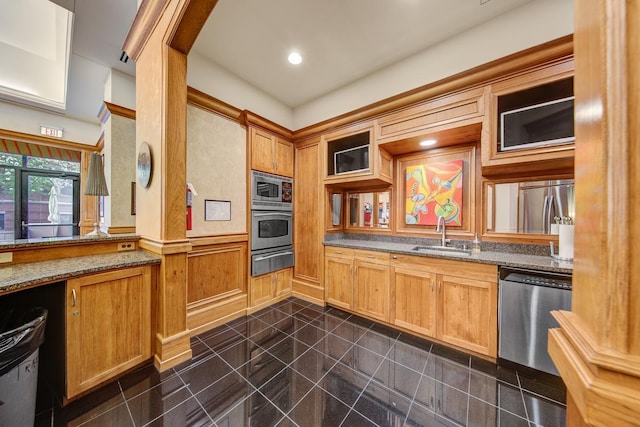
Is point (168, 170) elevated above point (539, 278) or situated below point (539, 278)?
above

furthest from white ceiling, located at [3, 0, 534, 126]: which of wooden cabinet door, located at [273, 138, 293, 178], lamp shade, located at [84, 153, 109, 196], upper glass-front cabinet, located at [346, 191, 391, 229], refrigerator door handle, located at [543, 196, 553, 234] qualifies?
refrigerator door handle, located at [543, 196, 553, 234]

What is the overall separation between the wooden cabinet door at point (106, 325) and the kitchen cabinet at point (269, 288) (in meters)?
1.26

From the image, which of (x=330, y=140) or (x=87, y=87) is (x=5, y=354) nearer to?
(x=330, y=140)

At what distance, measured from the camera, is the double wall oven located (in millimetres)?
2990

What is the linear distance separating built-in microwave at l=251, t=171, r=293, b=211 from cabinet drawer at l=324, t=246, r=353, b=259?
2.93 ft

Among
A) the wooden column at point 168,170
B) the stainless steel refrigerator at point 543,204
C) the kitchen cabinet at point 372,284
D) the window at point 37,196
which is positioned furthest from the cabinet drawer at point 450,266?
the window at point 37,196

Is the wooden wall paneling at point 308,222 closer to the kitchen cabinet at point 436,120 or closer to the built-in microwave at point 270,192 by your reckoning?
the built-in microwave at point 270,192

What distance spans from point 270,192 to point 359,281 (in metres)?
1.71

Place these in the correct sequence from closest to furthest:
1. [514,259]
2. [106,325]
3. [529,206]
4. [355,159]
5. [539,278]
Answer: [106,325], [539,278], [514,259], [529,206], [355,159]

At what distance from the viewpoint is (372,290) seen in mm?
2682

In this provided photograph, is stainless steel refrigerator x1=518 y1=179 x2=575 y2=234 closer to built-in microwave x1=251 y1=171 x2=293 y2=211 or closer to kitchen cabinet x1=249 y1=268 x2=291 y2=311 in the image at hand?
built-in microwave x1=251 y1=171 x2=293 y2=211

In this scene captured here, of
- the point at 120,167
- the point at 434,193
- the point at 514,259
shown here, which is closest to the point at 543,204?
the point at 514,259

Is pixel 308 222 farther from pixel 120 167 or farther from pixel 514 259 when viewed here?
pixel 120 167

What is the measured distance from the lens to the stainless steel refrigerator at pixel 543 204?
2057mm
